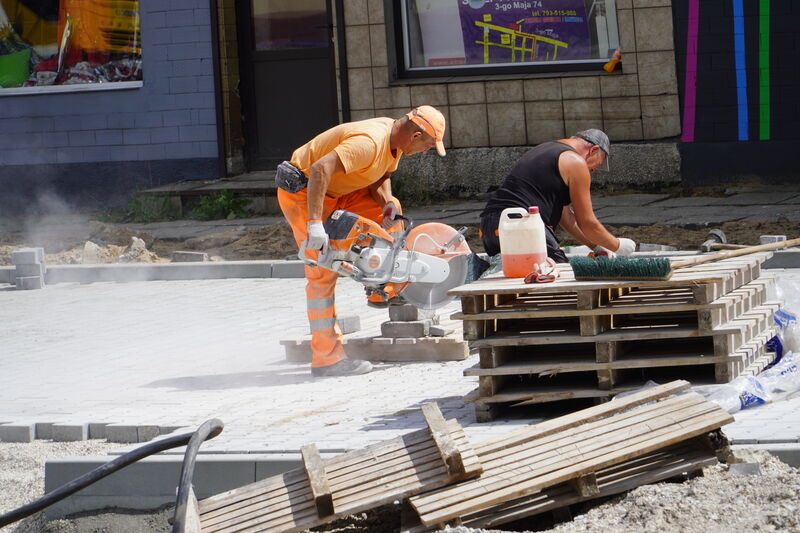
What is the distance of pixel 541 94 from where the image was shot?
14.0 m

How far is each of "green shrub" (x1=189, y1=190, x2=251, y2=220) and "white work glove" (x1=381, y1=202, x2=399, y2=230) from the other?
23.1 ft

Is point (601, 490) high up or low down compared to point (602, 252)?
down

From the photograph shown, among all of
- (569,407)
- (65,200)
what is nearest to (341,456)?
(569,407)

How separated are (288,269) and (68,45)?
21.9 feet

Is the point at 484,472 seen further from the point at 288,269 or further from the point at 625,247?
the point at 288,269

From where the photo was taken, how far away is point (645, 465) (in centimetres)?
470

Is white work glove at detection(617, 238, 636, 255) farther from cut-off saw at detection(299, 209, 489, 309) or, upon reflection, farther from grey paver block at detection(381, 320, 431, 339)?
grey paver block at detection(381, 320, 431, 339)

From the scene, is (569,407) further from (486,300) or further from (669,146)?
(669,146)

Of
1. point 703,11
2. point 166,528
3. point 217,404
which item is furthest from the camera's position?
point 703,11

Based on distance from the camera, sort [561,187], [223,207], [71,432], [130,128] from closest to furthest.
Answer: [71,432] → [561,187] → [223,207] → [130,128]

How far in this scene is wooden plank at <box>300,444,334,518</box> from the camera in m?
4.52

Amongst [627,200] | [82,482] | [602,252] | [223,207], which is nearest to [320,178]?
[602,252]

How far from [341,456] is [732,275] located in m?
2.20

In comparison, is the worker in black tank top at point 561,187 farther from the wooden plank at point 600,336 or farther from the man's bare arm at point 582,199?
the wooden plank at point 600,336
